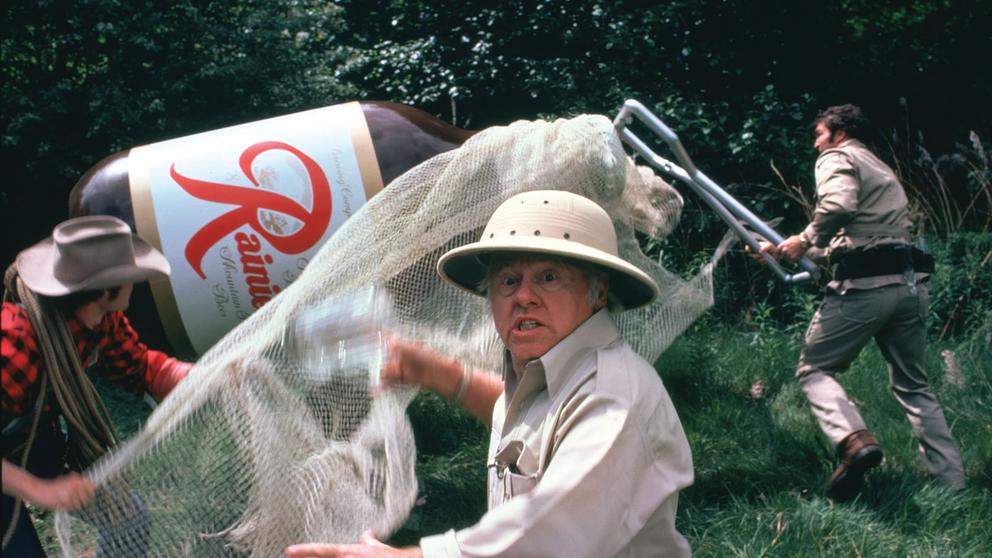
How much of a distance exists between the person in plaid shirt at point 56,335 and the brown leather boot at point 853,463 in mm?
2974

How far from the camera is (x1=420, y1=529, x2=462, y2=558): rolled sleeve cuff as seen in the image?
5.19ft

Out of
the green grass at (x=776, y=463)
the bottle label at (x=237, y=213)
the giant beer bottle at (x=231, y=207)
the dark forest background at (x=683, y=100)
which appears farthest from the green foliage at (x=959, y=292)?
the bottle label at (x=237, y=213)

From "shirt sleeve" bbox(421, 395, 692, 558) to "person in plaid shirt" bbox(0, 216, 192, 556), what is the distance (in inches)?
50.0

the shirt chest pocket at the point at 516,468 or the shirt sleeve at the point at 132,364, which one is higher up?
the shirt chest pocket at the point at 516,468

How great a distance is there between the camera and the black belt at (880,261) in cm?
436

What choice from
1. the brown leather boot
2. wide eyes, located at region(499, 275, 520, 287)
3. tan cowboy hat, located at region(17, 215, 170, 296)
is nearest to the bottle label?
tan cowboy hat, located at region(17, 215, 170, 296)

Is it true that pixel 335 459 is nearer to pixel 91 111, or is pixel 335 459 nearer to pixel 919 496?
pixel 919 496

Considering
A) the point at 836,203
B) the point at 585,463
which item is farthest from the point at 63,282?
the point at 836,203

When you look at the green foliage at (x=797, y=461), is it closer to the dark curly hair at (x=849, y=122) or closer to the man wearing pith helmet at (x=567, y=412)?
the dark curly hair at (x=849, y=122)

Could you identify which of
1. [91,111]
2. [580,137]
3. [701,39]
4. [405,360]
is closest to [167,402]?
[405,360]

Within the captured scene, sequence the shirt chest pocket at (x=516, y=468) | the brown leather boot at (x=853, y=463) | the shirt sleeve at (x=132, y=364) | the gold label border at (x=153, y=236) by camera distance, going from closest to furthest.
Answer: the shirt chest pocket at (x=516, y=468) → the shirt sleeve at (x=132, y=364) → the brown leather boot at (x=853, y=463) → the gold label border at (x=153, y=236)

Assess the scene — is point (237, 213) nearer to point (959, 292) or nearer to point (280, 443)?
point (280, 443)

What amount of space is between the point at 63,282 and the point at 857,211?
3516mm

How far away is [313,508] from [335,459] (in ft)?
0.44
